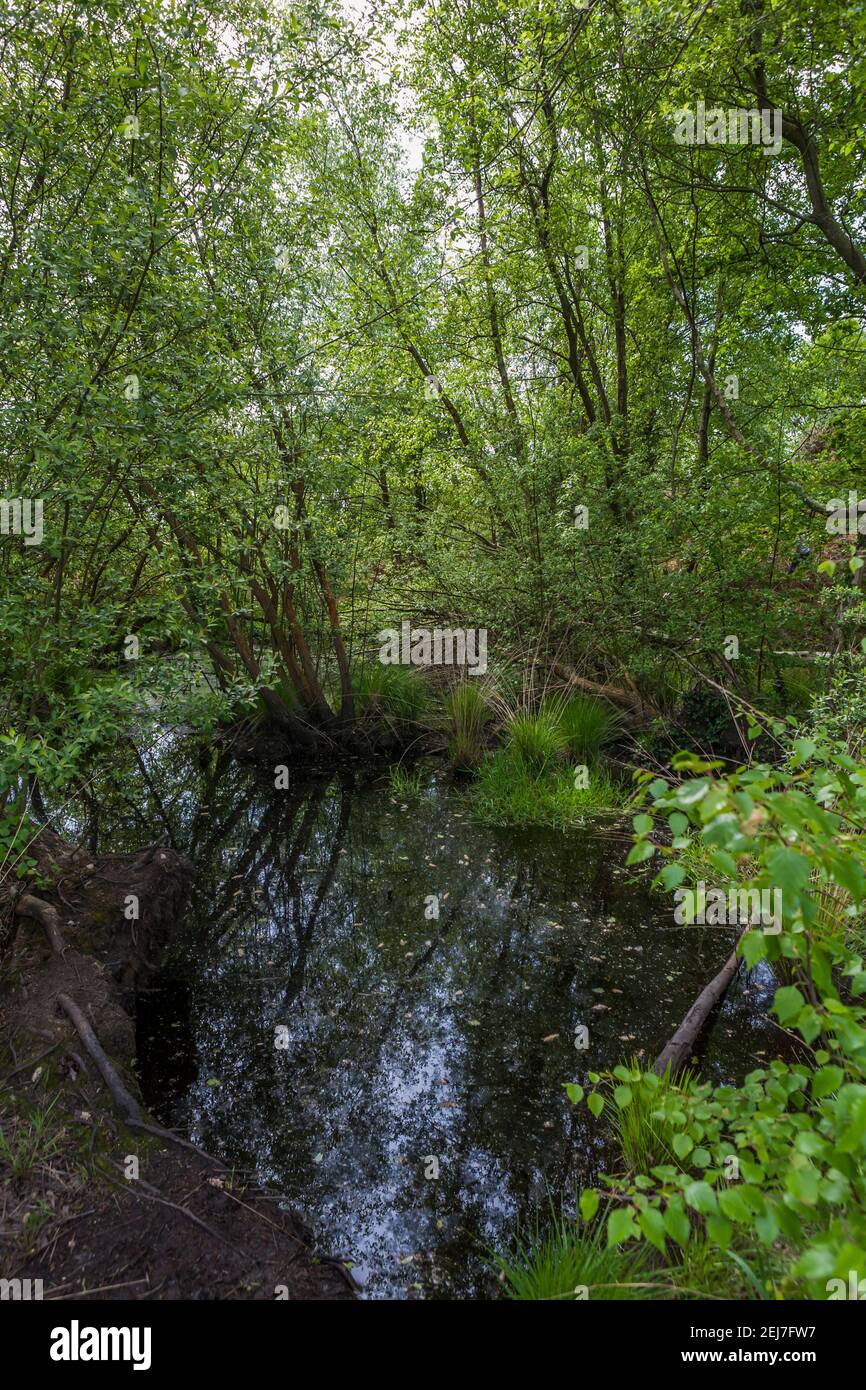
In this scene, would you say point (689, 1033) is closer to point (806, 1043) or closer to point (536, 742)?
point (806, 1043)

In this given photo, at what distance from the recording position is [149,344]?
11.5 feet

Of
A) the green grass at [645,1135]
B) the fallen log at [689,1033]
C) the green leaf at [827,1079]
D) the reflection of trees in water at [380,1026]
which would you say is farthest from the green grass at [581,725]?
the green leaf at [827,1079]

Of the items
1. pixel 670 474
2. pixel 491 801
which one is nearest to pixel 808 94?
pixel 670 474

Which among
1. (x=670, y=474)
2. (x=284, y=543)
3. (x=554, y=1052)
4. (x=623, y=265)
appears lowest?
(x=554, y=1052)

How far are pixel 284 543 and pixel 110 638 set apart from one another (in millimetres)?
3452

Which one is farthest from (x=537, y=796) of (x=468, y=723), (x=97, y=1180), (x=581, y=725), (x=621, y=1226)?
(x=621, y=1226)

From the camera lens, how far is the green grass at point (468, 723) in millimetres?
7562

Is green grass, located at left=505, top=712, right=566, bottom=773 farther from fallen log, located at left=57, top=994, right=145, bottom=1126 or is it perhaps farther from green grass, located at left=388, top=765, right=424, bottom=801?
fallen log, located at left=57, top=994, right=145, bottom=1126

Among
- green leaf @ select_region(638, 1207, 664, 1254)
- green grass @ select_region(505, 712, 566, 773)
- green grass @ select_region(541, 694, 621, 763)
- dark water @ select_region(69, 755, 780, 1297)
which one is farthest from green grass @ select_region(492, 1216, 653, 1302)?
green grass @ select_region(541, 694, 621, 763)

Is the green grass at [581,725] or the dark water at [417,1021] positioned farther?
the green grass at [581,725]

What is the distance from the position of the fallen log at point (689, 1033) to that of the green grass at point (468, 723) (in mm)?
4462

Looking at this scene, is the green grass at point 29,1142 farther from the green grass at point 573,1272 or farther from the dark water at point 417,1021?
the green grass at point 573,1272

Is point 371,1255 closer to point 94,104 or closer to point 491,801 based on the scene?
point 491,801

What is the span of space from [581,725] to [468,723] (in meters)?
1.31
